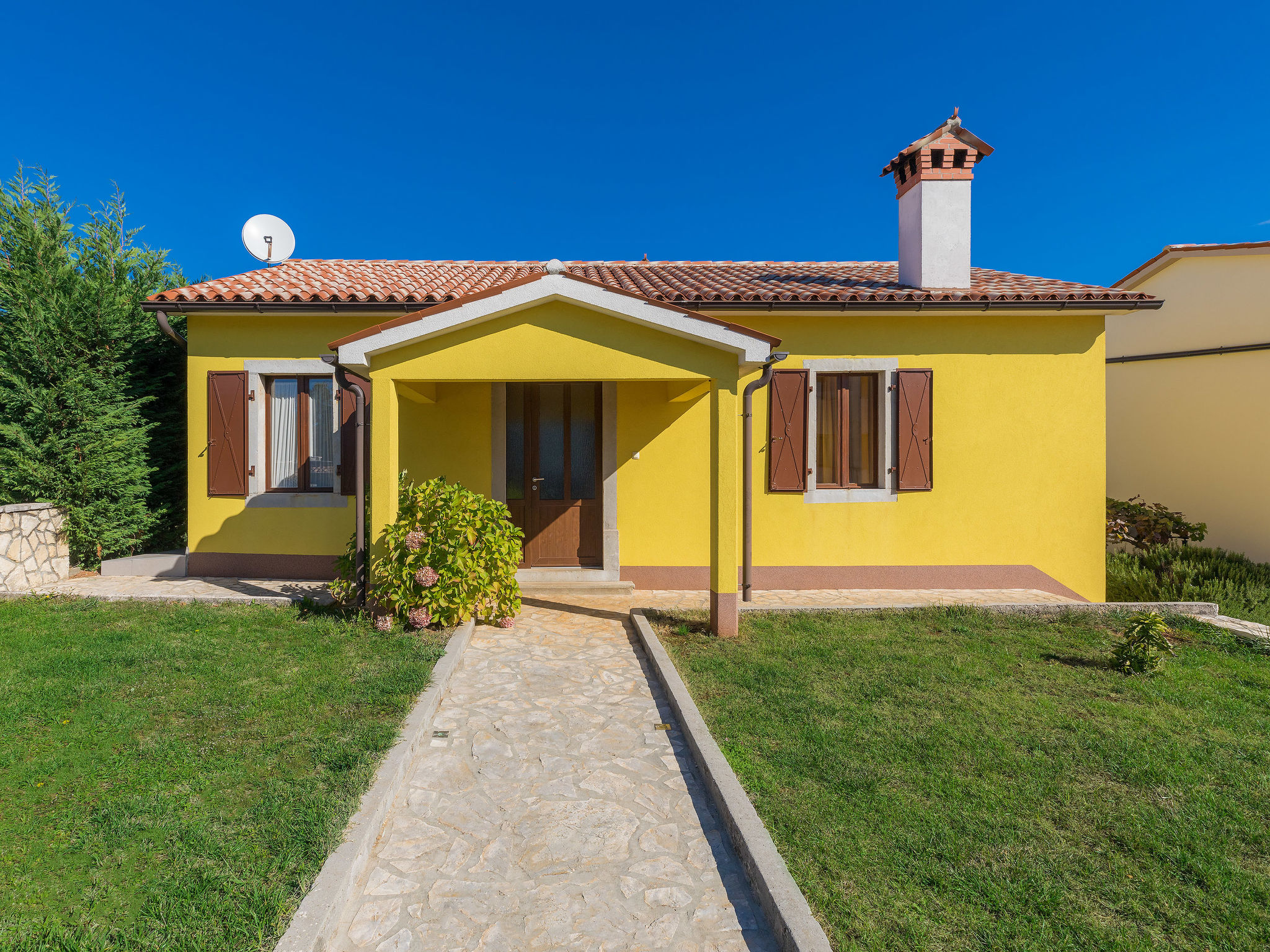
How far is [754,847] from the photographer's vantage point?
2.80 m

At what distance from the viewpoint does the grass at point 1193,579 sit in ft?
27.5

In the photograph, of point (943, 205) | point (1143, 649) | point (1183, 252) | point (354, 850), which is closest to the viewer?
point (354, 850)

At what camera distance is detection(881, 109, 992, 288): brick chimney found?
8609 millimetres

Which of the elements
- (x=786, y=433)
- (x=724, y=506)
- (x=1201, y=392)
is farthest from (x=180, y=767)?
(x=1201, y=392)

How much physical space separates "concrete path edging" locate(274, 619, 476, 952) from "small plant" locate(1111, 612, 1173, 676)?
5.76 metres

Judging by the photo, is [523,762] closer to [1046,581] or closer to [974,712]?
[974,712]

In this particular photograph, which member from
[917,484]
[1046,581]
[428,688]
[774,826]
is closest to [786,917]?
[774,826]

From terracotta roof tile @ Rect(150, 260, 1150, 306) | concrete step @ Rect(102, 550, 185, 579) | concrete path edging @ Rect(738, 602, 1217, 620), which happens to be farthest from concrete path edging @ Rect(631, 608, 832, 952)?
concrete step @ Rect(102, 550, 185, 579)

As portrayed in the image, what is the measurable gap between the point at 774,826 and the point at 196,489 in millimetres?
8451

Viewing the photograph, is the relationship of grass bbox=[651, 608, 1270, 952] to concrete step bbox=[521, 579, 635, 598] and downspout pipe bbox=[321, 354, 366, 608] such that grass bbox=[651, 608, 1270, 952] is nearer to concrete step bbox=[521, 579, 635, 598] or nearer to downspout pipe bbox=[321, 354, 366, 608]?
concrete step bbox=[521, 579, 635, 598]

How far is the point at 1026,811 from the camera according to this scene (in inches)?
126

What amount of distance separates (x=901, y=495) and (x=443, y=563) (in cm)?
591

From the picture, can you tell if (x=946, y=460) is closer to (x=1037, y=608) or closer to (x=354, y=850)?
(x=1037, y=608)

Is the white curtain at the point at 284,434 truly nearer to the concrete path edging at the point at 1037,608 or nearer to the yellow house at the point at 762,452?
the yellow house at the point at 762,452
